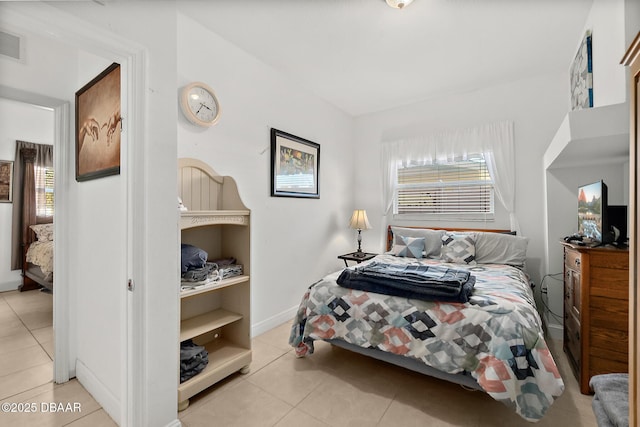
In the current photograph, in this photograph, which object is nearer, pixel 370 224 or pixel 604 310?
pixel 604 310

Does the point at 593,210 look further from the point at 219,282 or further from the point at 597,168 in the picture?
the point at 219,282

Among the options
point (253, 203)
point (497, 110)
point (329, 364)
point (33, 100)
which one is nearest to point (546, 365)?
point (329, 364)

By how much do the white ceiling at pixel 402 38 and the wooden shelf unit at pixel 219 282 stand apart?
49.3 inches

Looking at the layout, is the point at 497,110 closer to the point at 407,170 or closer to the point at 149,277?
the point at 407,170

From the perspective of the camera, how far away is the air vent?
1.71 m

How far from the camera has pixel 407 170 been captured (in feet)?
13.4

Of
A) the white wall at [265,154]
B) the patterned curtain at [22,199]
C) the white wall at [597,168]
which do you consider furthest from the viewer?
the patterned curtain at [22,199]

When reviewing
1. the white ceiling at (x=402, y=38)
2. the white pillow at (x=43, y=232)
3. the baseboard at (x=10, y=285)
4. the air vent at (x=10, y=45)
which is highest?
the white ceiling at (x=402, y=38)

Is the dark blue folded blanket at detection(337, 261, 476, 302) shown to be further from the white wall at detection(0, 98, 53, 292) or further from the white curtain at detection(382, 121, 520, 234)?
the white wall at detection(0, 98, 53, 292)

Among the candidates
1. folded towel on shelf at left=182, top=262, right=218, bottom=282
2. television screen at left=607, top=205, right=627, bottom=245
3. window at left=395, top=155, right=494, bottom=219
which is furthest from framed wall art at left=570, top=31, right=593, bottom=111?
folded towel on shelf at left=182, top=262, right=218, bottom=282

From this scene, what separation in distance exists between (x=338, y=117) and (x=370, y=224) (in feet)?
5.38

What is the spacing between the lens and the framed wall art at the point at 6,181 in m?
4.23

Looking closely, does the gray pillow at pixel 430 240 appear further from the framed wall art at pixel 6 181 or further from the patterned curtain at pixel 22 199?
the framed wall art at pixel 6 181

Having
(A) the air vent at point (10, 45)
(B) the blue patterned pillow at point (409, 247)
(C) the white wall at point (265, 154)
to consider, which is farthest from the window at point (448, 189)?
(A) the air vent at point (10, 45)
